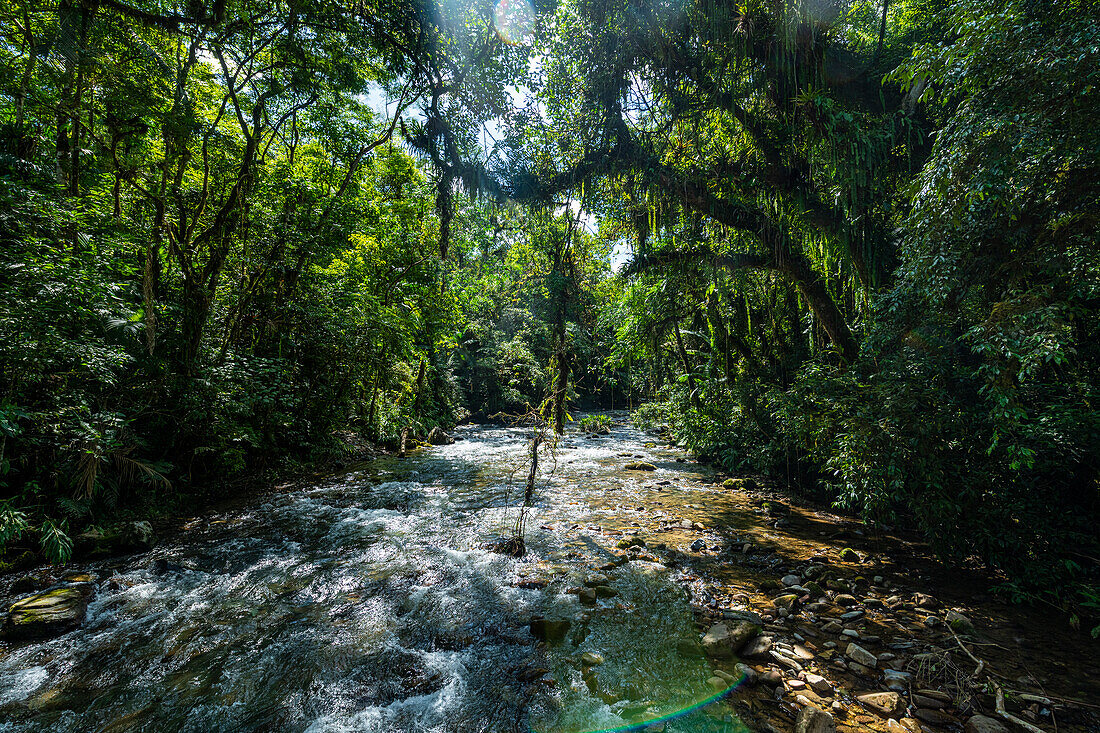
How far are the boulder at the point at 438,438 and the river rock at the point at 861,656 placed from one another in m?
15.4

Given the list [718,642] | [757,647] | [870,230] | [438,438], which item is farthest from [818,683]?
[438,438]

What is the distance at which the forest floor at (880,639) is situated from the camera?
9.36ft

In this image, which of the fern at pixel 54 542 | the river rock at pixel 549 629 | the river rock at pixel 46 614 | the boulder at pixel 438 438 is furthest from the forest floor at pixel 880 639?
the boulder at pixel 438 438

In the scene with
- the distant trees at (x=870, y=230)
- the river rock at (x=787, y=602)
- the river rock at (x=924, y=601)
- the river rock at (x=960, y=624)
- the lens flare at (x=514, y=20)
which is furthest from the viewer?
the lens flare at (x=514, y=20)

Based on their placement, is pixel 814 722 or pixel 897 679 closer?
pixel 814 722

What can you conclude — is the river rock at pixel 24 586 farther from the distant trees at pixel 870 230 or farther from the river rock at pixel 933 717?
the distant trees at pixel 870 230

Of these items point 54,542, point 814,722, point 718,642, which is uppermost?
point 54,542

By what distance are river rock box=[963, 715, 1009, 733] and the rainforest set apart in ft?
0.13

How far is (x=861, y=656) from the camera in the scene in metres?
3.44

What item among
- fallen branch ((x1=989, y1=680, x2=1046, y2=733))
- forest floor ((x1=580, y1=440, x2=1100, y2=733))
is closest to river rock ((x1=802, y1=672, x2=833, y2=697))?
forest floor ((x1=580, y1=440, x2=1100, y2=733))

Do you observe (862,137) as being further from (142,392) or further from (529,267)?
(142,392)

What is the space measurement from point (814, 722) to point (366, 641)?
3.97 metres

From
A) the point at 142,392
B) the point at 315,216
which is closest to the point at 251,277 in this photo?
the point at 315,216

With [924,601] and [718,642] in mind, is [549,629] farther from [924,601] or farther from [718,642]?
[924,601]
